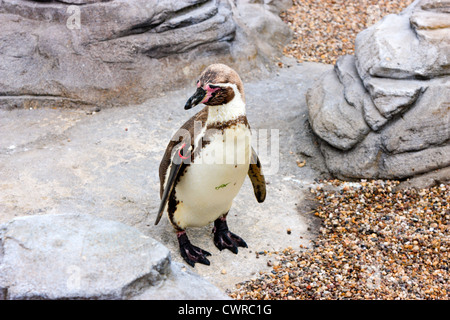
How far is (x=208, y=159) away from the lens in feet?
10.1

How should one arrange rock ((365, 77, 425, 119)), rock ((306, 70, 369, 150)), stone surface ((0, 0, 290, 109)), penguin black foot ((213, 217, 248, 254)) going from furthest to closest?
1. stone surface ((0, 0, 290, 109))
2. rock ((306, 70, 369, 150))
3. rock ((365, 77, 425, 119))
4. penguin black foot ((213, 217, 248, 254))

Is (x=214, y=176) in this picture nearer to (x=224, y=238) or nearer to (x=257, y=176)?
(x=257, y=176)

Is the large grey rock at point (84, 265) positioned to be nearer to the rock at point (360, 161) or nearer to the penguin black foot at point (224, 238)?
the penguin black foot at point (224, 238)

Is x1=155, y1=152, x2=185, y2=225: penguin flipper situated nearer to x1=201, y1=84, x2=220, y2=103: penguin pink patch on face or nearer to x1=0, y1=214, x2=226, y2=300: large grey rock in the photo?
x1=201, y1=84, x2=220, y2=103: penguin pink patch on face

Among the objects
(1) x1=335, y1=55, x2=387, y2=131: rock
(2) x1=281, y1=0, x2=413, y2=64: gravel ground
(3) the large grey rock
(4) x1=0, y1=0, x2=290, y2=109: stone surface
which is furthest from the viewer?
(2) x1=281, y1=0, x2=413, y2=64: gravel ground

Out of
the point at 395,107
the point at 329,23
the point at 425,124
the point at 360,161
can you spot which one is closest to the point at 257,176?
the point at 360,161

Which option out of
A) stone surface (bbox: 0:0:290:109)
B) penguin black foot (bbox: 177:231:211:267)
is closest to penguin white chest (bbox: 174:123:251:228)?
penguin black foot (bbox: 177:231:211:267)

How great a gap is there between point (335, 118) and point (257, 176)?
1.22 m

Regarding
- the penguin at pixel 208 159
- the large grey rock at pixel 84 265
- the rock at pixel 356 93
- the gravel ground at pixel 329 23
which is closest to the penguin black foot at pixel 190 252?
the penguin at pixel 208 159

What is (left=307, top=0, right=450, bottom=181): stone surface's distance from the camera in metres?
4.21

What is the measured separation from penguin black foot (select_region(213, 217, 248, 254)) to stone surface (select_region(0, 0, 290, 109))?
229 centimetres

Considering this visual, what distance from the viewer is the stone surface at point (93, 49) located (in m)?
5.40

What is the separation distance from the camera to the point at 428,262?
342 centimetres

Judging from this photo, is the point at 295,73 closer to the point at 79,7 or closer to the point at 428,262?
the point at 79,7
